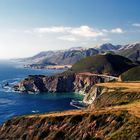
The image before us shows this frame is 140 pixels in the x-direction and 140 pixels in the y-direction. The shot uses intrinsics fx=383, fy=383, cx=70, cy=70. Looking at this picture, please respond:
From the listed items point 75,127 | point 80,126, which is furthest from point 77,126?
point 80,126

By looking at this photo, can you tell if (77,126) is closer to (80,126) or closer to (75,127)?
(75,127)

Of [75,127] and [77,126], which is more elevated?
[77,126]

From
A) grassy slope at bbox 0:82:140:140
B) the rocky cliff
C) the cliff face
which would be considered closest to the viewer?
the rocky cliff

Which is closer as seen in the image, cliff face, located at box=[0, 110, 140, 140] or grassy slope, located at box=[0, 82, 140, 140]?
cliff face, located at box=[0, 110, 140, 140]

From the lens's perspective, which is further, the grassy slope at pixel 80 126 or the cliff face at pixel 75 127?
the grassy slope at pixel 80 126

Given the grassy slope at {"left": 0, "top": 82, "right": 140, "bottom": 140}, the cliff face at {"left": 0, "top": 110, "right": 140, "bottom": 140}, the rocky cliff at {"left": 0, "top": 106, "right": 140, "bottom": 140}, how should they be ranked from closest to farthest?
the rocky cliff at {"left": 0, "top": 106, "right": 140, "bottom": 140}
the cliff face at {"left": 0, "top": 110, "right": 140, "bottom": 140}
the grassy slope at {"left": 0, "top": 82, "right": 140, "bottom": 140}

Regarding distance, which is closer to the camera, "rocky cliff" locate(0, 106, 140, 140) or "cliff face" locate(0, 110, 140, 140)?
"rocky cliff" locate(0, 106, 140, 140)

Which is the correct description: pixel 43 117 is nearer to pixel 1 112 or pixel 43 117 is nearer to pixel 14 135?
pixel 14 135

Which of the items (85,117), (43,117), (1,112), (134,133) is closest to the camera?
(134,133)

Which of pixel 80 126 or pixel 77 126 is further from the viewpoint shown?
pixel 77 126

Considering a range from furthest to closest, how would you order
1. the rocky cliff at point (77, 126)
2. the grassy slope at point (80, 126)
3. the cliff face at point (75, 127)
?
the grassy slope at point (80, 126)
the cliff face at point (75, 127)
the rocky cliff at point (77, 126)

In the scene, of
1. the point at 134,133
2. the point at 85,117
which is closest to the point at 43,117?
the point at 85,117
